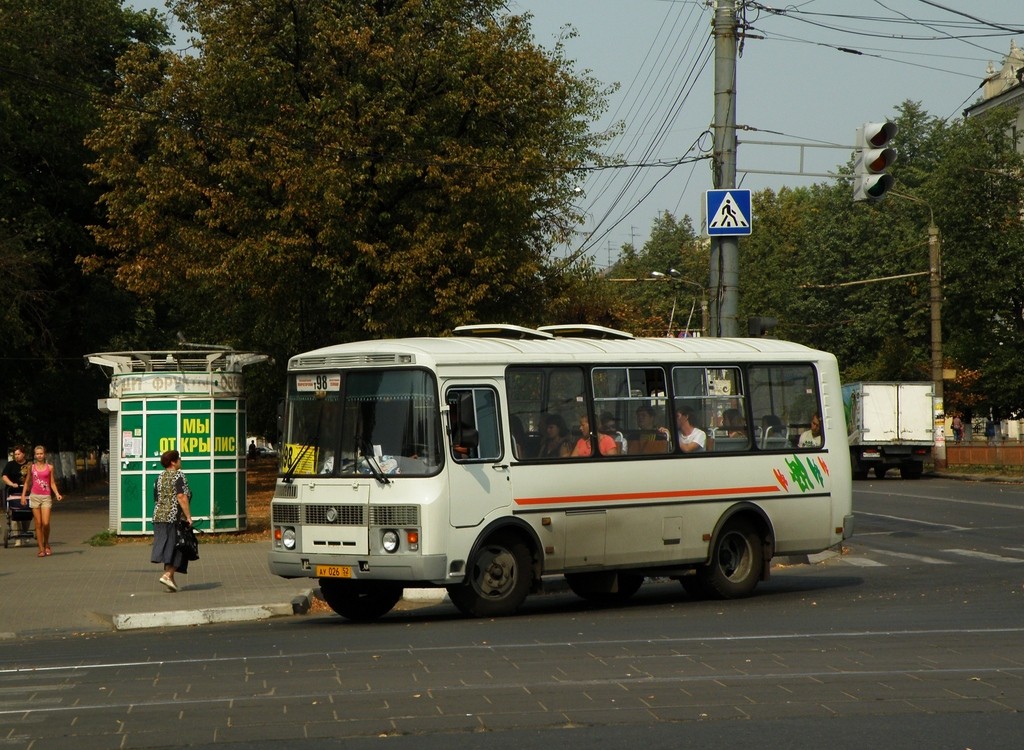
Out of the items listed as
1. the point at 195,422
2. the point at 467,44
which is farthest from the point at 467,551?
the point at 467,44

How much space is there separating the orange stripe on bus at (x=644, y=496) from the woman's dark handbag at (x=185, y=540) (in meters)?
4.91

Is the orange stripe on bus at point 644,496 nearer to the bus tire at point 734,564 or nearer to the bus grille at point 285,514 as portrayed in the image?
the bus tire at point 734,564

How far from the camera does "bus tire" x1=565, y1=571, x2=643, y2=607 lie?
15.4 metres

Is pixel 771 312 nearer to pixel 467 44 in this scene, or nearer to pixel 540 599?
pixel 467 44

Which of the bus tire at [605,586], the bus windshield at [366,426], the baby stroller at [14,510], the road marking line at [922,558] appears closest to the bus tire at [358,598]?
the bus windshield at [366,426]

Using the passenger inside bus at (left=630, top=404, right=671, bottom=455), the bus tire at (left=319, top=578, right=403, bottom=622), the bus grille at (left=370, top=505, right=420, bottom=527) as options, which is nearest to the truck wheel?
the passenger inside bus at (left=630, top=404, right=671, bottom=455)

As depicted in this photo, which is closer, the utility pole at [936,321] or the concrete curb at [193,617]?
the concrete curb at [193,617]

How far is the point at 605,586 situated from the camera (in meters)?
15.4

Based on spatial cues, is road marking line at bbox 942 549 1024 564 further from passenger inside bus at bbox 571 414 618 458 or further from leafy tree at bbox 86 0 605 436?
leafy tree at bbox 86 0 605 436

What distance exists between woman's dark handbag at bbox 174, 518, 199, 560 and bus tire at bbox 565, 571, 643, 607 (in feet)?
15.0

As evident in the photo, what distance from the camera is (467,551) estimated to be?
13.8 meters

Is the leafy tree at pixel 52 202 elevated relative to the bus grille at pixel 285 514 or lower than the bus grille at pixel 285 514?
elevated

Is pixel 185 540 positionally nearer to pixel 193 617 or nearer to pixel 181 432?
pixel 193 617

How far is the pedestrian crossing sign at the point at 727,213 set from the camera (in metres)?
22.4
